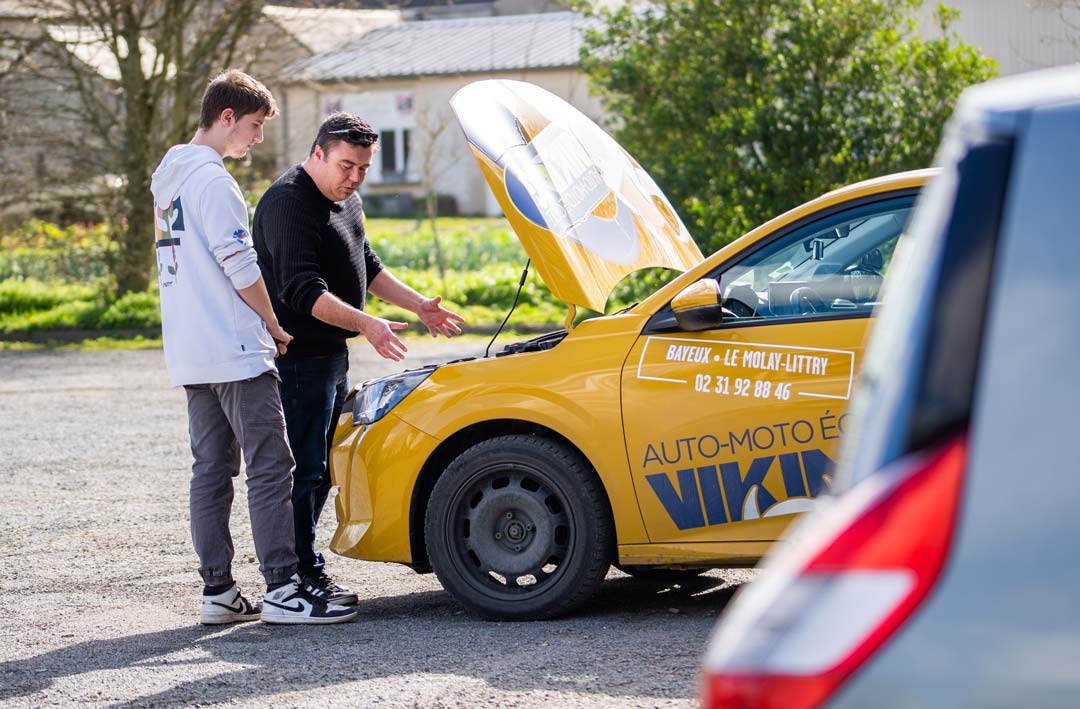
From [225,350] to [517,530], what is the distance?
1.33 m

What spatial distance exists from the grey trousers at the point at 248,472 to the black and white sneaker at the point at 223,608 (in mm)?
52

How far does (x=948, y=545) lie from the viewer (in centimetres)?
175

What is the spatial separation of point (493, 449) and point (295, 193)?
1.34m

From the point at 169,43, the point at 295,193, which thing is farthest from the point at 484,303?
the point at 295,193

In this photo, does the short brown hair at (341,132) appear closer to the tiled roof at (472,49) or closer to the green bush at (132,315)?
the green bush at (132,315)

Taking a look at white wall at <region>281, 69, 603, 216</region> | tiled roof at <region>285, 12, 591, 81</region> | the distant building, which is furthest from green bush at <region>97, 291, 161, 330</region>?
the distant building

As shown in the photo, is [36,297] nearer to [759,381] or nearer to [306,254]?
[306,254]

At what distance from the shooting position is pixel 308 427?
229 inches

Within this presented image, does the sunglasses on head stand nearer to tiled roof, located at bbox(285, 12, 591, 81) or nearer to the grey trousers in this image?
the grey trousers

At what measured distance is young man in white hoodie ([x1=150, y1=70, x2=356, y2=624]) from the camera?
5320mm

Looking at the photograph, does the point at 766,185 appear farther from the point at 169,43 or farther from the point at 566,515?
the point at 566,515

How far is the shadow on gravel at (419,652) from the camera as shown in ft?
15.0

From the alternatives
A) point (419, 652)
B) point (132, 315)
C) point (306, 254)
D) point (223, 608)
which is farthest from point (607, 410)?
point (132, 315)

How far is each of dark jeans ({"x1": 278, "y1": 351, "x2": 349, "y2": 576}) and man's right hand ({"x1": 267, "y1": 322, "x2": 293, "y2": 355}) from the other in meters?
0.29
